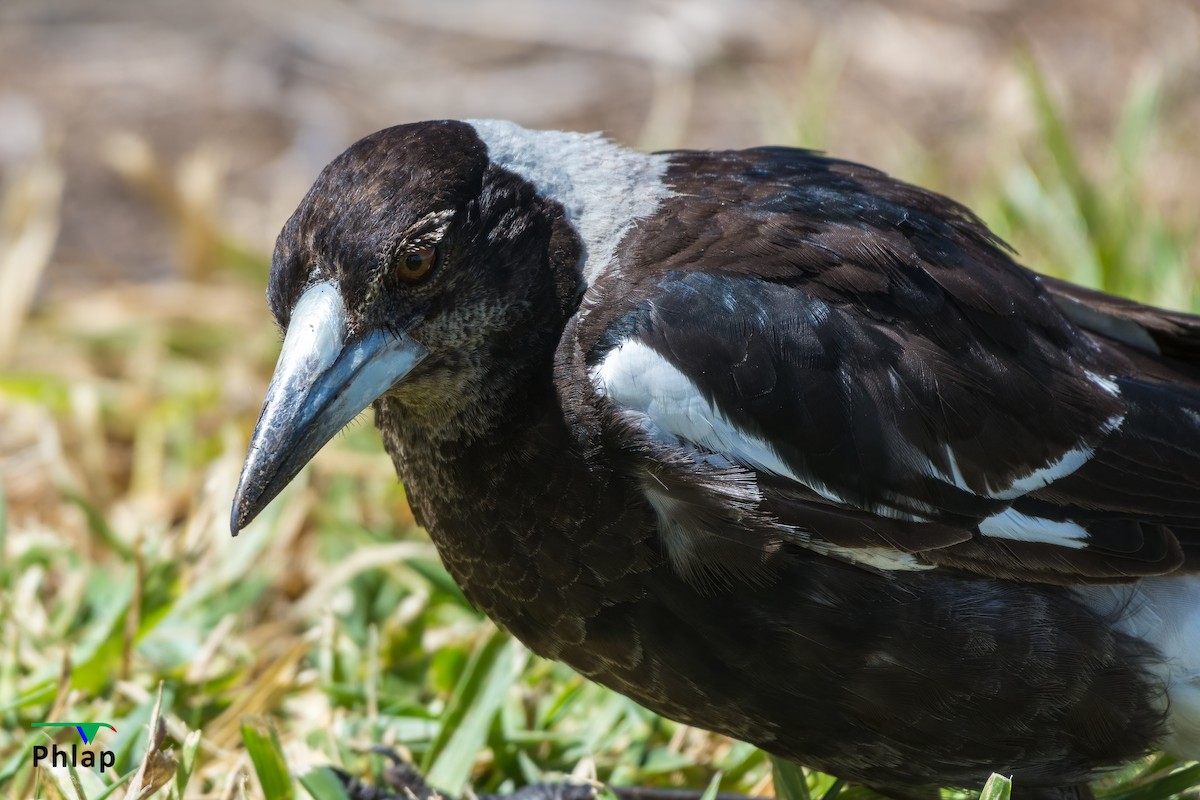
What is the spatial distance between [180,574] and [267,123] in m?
3.47

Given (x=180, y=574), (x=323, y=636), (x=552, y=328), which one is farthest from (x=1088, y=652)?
(x=180, y=574)

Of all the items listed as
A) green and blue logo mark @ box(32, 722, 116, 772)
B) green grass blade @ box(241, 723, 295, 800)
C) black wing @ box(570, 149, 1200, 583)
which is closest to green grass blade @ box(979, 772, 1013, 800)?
black wing @ box(570, 149, 1200, 583)

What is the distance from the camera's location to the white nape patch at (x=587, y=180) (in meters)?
2.51

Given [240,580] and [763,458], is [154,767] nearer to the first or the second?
[240,580]

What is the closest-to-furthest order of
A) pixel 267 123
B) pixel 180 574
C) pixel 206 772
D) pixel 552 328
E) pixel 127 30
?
pixel 552 328 < pixel 206 772 < pixel 180 574 < pixel 267 123 < pixel 127 30

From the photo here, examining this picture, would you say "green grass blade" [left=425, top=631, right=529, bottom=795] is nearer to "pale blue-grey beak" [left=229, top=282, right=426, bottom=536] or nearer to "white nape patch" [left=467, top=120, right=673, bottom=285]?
"pale blue-grey beak" [left=229, top=282, right=426, bottom=536]

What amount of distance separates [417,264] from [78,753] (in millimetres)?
1257

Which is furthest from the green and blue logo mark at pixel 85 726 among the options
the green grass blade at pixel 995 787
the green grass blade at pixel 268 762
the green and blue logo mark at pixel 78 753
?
the green grass blade at pixel 995 787

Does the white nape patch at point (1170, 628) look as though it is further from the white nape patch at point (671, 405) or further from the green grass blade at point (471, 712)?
the green grass blade at point (471, 712)

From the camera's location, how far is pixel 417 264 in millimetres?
2330

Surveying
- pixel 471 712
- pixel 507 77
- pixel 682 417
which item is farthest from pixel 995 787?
pixel 507 77

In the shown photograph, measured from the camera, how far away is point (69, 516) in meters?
3.94

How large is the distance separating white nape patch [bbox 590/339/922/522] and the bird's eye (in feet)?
1.12

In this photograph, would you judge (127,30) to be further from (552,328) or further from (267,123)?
(552,328)
